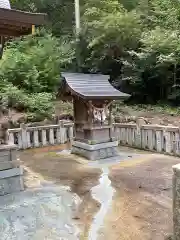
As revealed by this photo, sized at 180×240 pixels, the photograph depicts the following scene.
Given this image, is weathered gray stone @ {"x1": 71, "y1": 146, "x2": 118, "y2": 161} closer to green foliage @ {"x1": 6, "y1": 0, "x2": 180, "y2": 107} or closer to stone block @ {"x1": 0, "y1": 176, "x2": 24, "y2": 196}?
stone block @ {"x1": 0, "y1": 176, "x2": 24, "y2": 196}

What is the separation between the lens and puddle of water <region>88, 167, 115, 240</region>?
166 inches

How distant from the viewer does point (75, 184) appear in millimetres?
6387

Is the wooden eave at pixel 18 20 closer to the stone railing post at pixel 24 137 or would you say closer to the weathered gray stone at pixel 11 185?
the weathered gray stone at pixel 11 185

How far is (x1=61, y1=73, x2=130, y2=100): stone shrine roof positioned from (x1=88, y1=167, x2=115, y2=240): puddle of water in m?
2.51

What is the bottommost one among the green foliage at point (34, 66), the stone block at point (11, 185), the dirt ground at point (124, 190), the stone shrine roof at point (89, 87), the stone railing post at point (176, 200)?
the dirt ground at point (124, 190)

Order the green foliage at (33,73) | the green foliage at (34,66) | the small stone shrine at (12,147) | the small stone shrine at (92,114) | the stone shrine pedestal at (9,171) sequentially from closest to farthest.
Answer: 1. the small stone shrine at (12,147)
2. the stone shrine pedestal at (9,171)
3. the small stone shrine at (92,114)
4. the green foliage at (33,73)
5. the green foliage at (34,66)

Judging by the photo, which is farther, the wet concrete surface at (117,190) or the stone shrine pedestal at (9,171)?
the stone shrine pedestal at (9,171)

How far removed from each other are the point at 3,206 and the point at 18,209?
372 millimetres

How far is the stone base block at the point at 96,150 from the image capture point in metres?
8.82

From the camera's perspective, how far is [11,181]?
585cm

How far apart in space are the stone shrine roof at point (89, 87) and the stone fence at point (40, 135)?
267cm

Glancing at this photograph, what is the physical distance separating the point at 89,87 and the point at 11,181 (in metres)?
4.42

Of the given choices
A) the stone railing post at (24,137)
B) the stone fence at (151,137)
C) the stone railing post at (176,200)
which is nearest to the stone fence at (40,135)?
the stone railing post at (24,137)

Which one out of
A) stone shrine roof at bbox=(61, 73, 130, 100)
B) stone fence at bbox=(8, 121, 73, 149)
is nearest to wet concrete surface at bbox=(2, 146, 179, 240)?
stone fence at bbox=(8, 121, 73, 149)
